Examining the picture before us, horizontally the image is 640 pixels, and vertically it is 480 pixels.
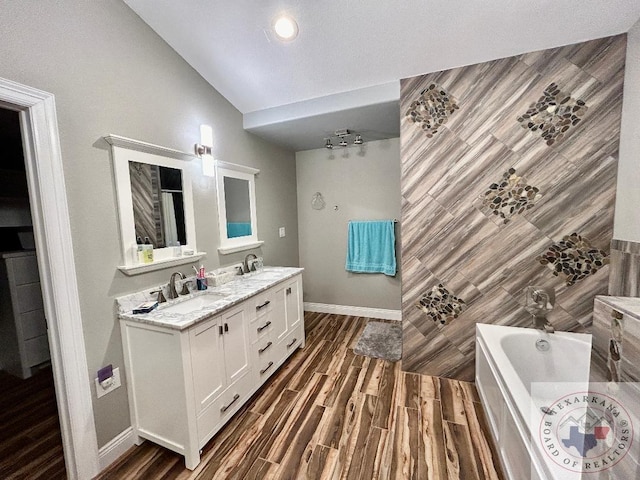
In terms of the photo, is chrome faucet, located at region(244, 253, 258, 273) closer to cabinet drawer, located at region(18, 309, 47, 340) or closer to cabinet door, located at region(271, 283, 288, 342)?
cabinet door, located at region(271, 283, 288, 342)

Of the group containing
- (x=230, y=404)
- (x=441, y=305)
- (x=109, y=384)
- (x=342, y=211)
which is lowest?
(x=230, y=404)

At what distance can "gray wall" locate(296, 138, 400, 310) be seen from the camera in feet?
10.4

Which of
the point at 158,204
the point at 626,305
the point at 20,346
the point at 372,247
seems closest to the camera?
the point at 626,305

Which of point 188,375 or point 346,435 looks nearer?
point 188,375

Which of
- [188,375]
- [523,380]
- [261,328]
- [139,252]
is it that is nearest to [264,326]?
[261,328]

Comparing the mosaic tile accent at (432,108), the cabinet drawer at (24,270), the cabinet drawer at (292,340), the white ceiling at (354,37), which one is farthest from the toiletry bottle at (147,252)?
the mosaic tile accent at (432,108)

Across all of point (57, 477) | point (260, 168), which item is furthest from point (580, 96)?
point (57, 477)

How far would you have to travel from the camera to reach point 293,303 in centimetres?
252

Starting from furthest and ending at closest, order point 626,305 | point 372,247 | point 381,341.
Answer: point 372,247, point 381,341, point 626,305

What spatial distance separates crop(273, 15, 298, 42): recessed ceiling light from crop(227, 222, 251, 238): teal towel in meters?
1.58

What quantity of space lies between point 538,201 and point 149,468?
300 centimetres

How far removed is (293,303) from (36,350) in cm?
239

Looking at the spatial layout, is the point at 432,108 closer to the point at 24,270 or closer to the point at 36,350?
the point at 24,270

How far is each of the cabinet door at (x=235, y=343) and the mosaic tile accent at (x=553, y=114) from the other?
7.97 ft
